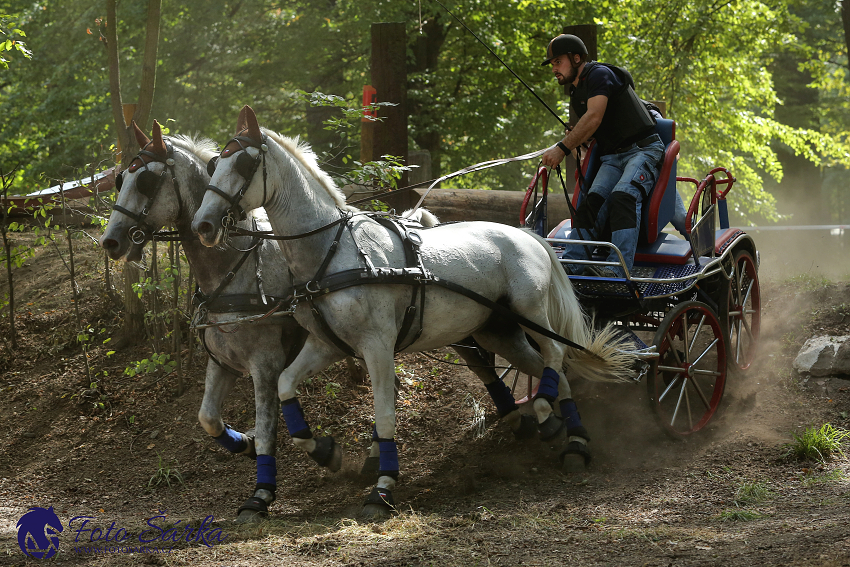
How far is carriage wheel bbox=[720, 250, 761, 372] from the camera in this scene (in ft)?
20.0

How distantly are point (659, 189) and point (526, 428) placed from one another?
1973 millimetres

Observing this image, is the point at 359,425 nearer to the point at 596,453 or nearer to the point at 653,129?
the point at 596,453

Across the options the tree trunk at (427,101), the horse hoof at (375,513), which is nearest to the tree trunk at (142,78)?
the horse hoof at (375,513)

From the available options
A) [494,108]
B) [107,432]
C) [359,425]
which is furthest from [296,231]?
[494,108]

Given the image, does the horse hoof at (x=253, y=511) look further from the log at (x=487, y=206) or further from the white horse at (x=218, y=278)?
the log at (x=487, y=206)

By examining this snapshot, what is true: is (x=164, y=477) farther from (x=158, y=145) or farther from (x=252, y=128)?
(x=252, y=128)

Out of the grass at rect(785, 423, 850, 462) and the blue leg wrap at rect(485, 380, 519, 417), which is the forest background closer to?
the blue leg wrap at rect(485, 380, 519, 417)

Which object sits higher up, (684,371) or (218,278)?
(218,278)

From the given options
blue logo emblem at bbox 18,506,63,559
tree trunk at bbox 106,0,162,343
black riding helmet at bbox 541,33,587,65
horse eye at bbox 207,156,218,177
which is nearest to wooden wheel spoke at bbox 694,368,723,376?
black riding helmet at bbox 541,33,587,65

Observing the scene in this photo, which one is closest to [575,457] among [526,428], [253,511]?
[526,428]

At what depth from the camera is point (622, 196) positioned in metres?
5.36

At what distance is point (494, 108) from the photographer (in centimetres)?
1250

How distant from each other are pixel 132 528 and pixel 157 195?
1882 mm

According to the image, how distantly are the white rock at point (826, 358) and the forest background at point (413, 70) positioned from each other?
5.90 metres
